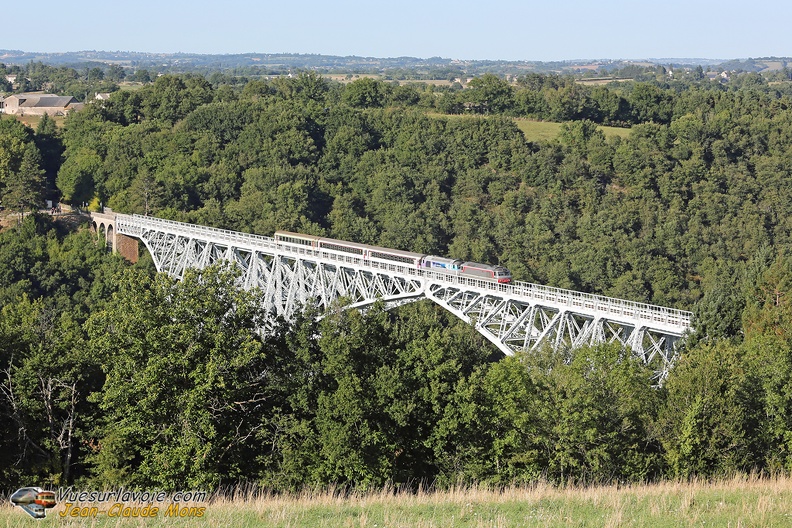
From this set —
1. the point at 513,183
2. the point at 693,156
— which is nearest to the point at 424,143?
the point at 513,183

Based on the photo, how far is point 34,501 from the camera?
19297 mm

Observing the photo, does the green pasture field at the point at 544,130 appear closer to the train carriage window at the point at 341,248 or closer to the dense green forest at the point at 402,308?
the dense green forest at the point at 402,308

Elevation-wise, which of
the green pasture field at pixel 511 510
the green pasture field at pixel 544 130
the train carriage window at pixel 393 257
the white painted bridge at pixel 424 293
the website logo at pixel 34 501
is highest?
the green pasture field at pixel 544 130

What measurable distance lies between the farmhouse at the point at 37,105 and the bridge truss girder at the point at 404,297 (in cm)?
5078

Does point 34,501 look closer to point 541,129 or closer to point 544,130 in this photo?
point 544,130

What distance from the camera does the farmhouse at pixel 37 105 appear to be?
362 feet

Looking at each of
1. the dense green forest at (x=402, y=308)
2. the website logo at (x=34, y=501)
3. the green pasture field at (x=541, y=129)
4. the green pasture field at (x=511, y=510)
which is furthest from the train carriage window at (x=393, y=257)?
the green pasture field at (x=541, y=129)

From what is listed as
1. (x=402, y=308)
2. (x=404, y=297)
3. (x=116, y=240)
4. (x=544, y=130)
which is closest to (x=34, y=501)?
(x=404, y=297)

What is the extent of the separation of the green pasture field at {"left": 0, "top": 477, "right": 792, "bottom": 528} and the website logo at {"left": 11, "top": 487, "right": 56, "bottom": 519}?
0.69 ft

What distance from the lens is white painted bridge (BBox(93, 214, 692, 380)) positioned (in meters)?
41.7

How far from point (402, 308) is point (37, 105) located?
67.1m

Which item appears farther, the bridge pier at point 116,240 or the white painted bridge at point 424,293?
the bridge pier at point 116,240

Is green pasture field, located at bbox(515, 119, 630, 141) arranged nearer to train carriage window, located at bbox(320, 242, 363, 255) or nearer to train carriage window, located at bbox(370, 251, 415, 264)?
train carriage window, located at bbox(320, 242, 363, 255)

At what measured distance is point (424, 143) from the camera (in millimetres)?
95000
